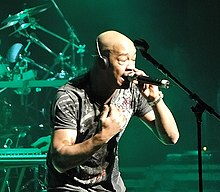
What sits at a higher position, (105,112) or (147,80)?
(147,80)

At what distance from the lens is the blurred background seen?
602cm

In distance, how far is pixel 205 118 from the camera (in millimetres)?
5996

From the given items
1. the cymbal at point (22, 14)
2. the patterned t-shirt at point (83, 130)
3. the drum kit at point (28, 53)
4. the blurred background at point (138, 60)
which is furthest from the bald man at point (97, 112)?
the cymbal at point (22, 14)

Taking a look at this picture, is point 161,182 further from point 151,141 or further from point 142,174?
point 151,141

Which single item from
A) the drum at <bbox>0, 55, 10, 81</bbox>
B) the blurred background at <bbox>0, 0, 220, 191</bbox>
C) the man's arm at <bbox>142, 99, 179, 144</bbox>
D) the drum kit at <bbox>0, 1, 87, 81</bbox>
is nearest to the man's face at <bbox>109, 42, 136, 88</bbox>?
the man's arm at <bbox>142, 99, 179, 144</bbox>

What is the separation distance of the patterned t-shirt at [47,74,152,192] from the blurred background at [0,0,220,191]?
3588mm

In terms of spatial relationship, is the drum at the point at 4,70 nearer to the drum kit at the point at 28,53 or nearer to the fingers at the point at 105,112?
the drum kit at the point at 28,53

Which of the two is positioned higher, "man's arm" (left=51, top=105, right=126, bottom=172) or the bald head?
the bald head

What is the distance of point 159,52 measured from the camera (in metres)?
6.45

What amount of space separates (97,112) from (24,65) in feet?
13.3

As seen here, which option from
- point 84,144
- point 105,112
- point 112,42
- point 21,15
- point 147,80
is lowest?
point 84,144

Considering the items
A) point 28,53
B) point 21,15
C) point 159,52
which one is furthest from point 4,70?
point 159,52

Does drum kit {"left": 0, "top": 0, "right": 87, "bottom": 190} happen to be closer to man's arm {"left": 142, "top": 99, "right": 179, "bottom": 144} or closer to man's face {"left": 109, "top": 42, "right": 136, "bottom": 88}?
man's arm {"left": 142, "top": 99, "right": 179, "bottom": 144}

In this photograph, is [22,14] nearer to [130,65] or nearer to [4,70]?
[4,70]
